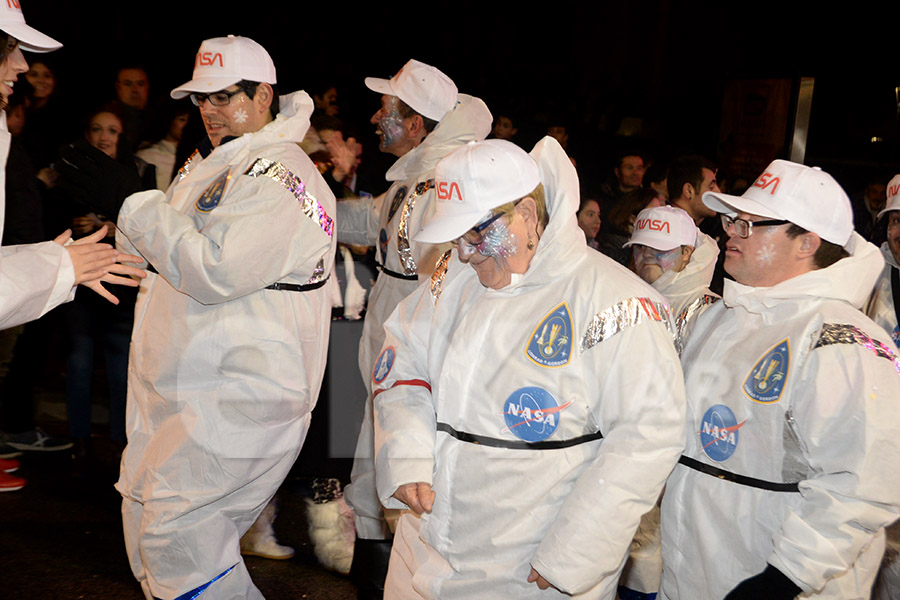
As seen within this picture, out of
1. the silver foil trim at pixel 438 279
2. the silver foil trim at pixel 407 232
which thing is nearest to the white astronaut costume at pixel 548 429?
the silver foil trim at pixel 438 279

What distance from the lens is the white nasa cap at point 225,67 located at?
11.9 ft

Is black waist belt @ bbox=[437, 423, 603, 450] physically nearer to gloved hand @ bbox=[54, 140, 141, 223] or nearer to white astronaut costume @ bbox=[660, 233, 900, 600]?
white astronaut costume @ bbox=[660, 233, 900, 600]

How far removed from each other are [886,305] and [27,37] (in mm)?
3475

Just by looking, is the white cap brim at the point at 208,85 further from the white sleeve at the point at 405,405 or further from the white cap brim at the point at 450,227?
the white cap brim at the point at 450,227

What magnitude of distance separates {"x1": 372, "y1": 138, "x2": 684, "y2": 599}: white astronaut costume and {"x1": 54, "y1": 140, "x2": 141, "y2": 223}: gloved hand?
1447 mm

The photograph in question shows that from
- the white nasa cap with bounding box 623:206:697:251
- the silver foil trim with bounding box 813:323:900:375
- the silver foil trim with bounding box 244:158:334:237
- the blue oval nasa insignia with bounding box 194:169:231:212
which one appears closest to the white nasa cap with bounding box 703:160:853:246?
the silver foil trim with bounding box 813:323:900:375

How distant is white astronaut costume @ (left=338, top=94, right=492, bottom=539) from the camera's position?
4.56m

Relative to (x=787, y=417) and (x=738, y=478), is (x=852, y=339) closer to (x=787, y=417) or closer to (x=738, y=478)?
(x=787, y=417)

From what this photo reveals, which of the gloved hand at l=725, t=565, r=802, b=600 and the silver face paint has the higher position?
the silver face paint

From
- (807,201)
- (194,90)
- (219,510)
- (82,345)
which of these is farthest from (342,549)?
(807,201)

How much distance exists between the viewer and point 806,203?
267 centimetres

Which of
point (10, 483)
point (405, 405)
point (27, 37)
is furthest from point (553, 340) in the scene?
point (10, 483)

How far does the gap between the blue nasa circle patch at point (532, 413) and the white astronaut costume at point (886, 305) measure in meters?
2.08

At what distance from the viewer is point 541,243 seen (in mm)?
2535
